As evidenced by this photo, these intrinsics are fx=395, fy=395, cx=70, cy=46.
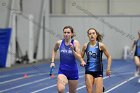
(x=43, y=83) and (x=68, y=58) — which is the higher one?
(x=68, y=58)

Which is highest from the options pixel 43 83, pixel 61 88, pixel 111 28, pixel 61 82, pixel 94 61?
pixel 111 28

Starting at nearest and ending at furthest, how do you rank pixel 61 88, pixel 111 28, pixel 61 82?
1. pixel 61 88
2. pixel 61 82
3. pixel 111 28

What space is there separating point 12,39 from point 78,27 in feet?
24.3

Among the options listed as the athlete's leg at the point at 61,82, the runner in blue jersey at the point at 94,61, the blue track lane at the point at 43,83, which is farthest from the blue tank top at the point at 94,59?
the blue track lane at the point at 43,83

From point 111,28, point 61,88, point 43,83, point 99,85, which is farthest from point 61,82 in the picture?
point 111,28

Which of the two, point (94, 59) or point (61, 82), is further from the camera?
point (94, 59)

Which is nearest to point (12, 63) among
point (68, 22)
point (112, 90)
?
point (68, 22)

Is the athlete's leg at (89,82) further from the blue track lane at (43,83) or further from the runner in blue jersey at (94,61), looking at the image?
the blue track lane at (43,83)

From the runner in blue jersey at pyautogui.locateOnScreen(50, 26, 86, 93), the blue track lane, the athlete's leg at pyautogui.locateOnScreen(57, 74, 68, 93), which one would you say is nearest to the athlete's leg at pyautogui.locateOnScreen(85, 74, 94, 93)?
the runner in blue jersey at pyautogui.locateOnScreen(50, 26, 86, 93)

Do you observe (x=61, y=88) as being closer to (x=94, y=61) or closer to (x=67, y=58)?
(x=67, y=58)

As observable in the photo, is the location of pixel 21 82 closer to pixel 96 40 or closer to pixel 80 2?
pixel 96 40

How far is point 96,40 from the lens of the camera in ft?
30.6

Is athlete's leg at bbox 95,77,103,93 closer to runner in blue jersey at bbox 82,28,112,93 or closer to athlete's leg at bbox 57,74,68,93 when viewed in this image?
runner in blue jersey at bbox 82,28,112,93

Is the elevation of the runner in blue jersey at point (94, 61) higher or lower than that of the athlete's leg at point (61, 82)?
higher
